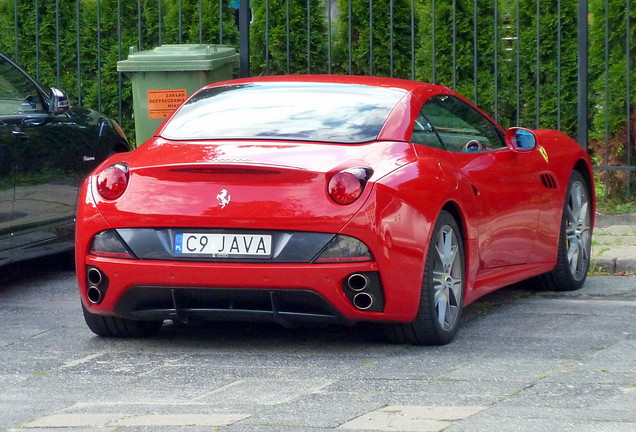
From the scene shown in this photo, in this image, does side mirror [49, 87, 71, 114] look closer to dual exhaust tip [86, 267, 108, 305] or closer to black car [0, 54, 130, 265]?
black car [0, 54, 130, 265]

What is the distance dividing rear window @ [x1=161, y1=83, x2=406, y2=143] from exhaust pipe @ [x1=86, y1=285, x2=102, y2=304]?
845 mm

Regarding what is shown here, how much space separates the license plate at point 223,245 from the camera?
5.85 m

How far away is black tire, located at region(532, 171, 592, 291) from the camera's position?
7.84m

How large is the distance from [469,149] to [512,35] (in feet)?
18.0

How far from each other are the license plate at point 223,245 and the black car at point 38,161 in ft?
7.22

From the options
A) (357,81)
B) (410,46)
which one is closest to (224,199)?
(357,81)

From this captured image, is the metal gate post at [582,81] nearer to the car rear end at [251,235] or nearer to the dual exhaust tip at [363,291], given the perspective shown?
the car rear end at [251,235]

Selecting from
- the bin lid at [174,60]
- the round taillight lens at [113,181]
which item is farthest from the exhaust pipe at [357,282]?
the bin lid at [174,60]

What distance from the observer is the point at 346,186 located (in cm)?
581

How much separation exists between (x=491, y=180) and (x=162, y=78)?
451cm

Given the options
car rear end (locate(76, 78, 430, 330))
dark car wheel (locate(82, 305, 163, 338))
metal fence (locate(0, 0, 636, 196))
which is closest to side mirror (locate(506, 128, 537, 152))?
car rear end (locate(76, 78, 430, 330))

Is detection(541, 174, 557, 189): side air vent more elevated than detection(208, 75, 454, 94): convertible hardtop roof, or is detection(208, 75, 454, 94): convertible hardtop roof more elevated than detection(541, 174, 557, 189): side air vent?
detection(208, 75, 454, 94): convertible hardtop roof

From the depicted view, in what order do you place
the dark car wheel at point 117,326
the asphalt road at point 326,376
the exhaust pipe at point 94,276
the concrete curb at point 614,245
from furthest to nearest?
1. the concrete curb at point 614,245
2. the dark car wheel at point 117,326
3. the exhaust pipe at point 94,276
4. the asphalt road at point 326,376

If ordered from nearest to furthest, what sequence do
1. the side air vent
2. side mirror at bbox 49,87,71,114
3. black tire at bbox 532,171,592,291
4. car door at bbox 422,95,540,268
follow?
car door at bbox 422,95,540,268, the side air vent, black tire at bbox 532,171,592,291, side mirror at bbox 49,87,71,114
